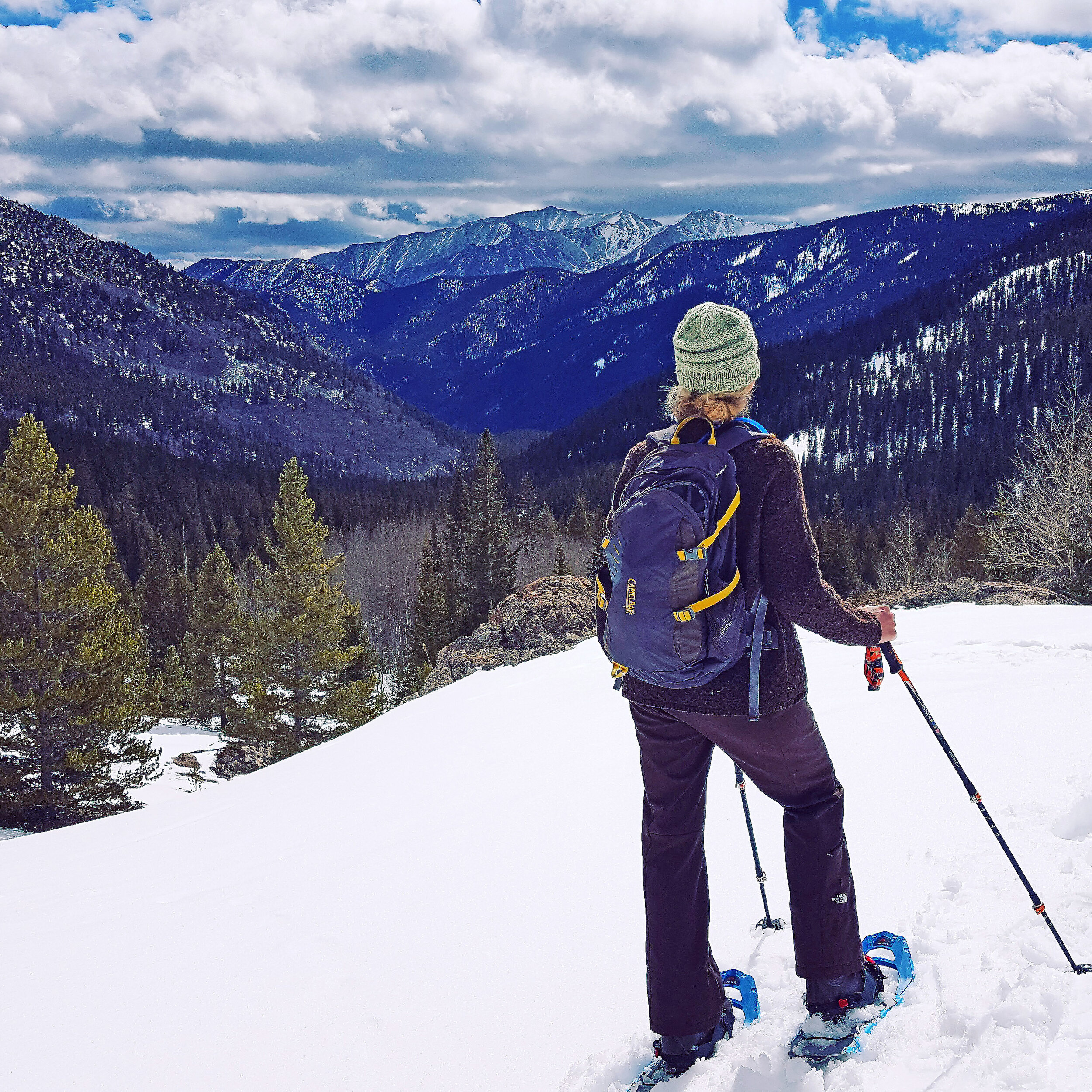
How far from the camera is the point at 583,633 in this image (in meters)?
14.1

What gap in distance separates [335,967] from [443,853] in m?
1.31

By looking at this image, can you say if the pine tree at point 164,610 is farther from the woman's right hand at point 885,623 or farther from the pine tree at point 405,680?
the woman's right hand at point 885,623

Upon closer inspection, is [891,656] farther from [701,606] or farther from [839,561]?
[839,561]

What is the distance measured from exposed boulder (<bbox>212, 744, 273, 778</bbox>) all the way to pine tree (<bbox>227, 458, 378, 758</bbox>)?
2.73ft

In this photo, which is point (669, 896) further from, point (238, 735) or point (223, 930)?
point (238, 735)

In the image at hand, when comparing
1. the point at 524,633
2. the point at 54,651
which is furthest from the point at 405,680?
the point at 524,633

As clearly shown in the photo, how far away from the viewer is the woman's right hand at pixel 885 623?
2.61m

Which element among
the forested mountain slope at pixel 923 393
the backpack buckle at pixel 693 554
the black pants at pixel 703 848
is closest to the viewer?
the backpack buckle at pixel 693 554

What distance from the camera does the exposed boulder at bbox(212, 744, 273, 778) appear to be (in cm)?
2575

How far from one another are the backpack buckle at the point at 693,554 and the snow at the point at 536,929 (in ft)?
5.70

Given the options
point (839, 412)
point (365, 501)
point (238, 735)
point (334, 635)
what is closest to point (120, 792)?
point (238, 735)

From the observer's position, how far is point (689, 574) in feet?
7.89

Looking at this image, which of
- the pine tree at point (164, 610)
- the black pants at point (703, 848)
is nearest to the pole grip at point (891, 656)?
the black pants at point (703, 848)

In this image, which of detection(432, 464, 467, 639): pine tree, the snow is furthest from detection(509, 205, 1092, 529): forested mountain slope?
the snow
